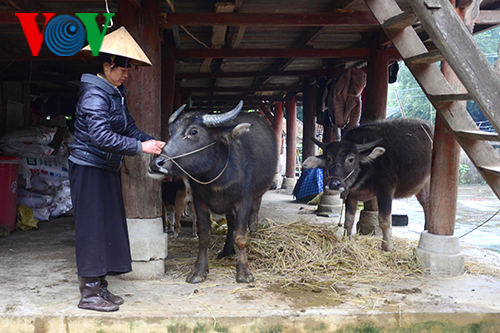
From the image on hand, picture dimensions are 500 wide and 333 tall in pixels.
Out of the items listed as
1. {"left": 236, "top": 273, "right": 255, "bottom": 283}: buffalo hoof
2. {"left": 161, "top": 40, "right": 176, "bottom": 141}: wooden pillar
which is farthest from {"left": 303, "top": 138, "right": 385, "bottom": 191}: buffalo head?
{"left": 161, "top": 40, "right": 176, "bottom": 141}: wooden pillar

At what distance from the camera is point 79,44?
13.2 ft

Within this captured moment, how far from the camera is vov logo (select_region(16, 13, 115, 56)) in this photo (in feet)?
9.96

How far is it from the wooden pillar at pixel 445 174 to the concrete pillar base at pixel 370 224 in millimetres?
1605

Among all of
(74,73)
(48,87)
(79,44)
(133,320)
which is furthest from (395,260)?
(48,87)

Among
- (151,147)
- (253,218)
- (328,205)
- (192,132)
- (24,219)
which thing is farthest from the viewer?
(328,205)

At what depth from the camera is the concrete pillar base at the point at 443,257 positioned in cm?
430

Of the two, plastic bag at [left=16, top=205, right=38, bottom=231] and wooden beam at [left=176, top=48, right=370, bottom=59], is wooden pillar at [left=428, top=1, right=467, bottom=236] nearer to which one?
wooden beam at [left=176, top=48, right=370, bottom=59]

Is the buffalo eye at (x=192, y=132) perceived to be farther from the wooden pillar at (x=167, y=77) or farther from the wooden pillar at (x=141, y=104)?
the wooden pillar at (x=167, y=77)

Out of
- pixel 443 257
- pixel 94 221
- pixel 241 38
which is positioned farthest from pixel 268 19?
pixel 443 257

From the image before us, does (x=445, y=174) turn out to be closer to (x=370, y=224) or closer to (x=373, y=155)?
(x=373, y=155)

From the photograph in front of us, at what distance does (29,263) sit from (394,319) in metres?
3.72

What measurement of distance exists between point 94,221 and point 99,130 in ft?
2.29

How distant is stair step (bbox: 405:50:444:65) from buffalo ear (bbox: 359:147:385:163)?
134 cm

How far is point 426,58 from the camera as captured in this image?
3.83 meters
